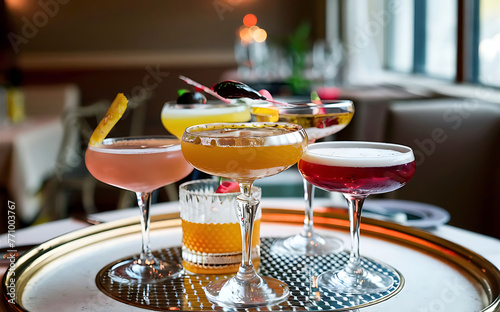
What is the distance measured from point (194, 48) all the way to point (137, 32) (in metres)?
0.70

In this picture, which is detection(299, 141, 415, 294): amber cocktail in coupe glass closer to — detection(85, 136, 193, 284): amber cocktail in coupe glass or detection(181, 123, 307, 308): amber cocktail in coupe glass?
detection(181, 123, 307, 308): amber cocktail in coupe glass

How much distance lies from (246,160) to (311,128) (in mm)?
421

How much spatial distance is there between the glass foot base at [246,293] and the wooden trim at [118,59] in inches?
241

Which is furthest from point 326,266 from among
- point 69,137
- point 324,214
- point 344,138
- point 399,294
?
point 69,137

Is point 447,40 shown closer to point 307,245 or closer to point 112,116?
point 307,245

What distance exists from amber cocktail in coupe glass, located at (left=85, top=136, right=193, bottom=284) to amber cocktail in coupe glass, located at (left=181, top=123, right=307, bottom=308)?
0.13 meters

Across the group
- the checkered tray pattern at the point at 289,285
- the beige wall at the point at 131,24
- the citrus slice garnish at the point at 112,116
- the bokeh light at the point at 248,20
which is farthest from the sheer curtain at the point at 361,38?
the citrus slice garnish at the point at 112,116

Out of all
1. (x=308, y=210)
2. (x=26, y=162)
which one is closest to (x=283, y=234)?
(x=308, y=210)

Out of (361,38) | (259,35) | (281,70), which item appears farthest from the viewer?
(259,35)

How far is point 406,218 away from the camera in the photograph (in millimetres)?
1450

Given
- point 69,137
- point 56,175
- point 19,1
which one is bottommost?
point 56,175

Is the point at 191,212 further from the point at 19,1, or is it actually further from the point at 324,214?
the point at 19,1

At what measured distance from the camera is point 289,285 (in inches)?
39.2

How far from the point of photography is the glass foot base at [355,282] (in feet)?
3.15
